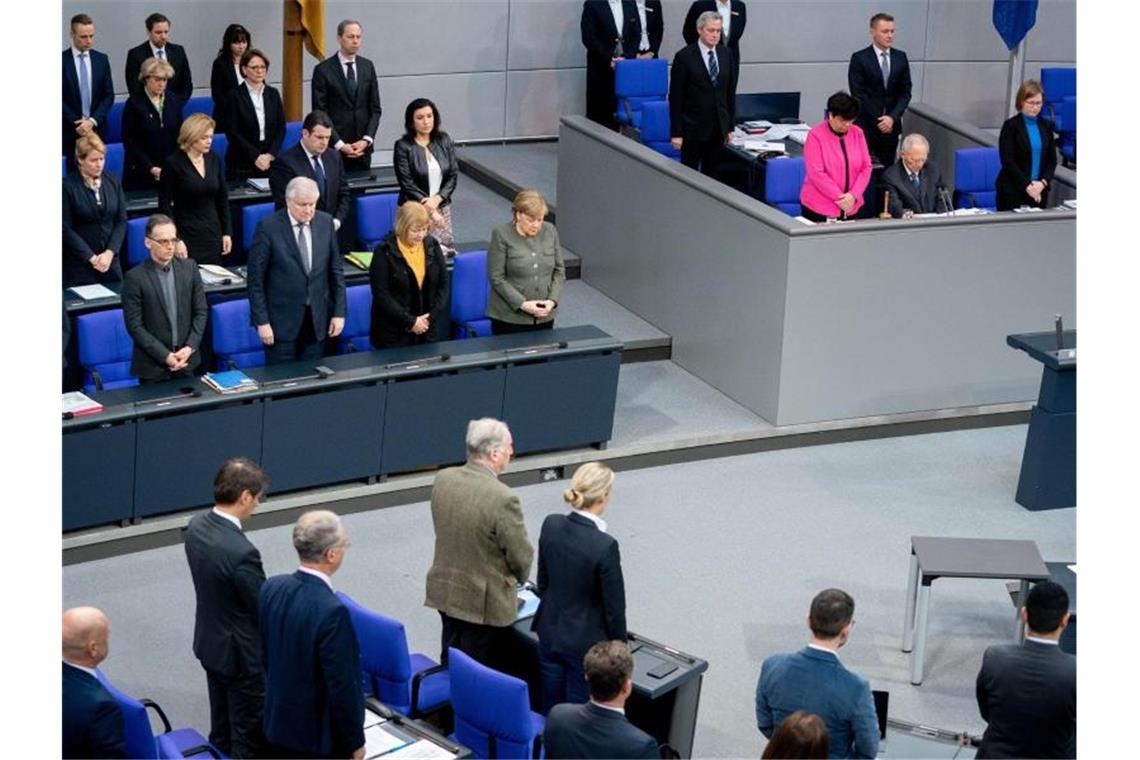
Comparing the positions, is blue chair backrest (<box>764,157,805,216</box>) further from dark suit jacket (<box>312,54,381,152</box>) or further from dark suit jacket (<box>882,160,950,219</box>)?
dark suit jacket (<box>312,54,381,152</box>)

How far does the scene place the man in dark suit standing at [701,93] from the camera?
12125 mm

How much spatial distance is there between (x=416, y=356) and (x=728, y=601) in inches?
83.5

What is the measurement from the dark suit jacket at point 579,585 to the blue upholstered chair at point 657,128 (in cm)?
678

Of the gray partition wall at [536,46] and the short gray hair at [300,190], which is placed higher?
the gray partition wall at [536,46]

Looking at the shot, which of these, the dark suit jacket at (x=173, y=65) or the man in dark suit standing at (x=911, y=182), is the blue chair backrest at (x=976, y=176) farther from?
the dark suit jacket at (x=173, y=65)

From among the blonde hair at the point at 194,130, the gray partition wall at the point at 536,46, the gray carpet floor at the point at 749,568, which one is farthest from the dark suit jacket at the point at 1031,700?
the gray partition wall at the point at 536,46

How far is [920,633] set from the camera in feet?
25.1

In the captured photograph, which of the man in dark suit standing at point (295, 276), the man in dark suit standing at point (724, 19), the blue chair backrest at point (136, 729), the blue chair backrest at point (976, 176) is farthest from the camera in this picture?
the man in dark suit standing at point (724, 19)

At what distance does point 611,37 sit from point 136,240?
4.97 metres

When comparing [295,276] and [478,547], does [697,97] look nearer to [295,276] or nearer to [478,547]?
[295,276]

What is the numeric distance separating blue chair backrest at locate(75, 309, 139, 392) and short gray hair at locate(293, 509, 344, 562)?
346 centimetres

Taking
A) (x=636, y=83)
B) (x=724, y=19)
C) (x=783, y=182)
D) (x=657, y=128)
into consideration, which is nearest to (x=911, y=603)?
(x=783, y=182)
